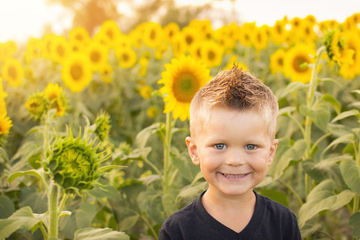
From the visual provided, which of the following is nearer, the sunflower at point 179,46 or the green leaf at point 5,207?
the green leaf at point 5,207

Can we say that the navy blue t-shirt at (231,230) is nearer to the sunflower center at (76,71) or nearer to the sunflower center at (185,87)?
the sunflower center at (185,87)

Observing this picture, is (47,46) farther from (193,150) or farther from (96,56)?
(193,150)

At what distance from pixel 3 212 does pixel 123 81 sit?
242cm

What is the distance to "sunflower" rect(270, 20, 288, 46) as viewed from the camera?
16.5ft

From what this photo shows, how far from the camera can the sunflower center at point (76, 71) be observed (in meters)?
3.69

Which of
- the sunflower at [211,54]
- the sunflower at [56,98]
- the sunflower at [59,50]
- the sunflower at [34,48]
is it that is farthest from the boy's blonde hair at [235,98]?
the sunflower at [34,48]

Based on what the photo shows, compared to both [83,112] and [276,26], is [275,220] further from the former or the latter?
[276,26]

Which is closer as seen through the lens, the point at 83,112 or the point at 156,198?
the point at 156,198

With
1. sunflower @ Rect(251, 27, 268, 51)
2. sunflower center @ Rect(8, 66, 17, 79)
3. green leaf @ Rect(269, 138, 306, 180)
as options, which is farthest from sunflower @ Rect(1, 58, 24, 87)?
sunflower @ Rect(251, 27, 268, 51)

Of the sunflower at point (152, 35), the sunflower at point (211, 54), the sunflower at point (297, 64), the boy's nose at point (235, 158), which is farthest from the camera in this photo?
the sunflower at point (152, 35)

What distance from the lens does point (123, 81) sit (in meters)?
4.27

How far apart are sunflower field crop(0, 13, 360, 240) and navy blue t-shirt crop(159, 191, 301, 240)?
0.78 feet

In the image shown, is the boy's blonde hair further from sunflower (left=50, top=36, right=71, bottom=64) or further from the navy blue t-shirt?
sunflower (left=50, top=36, right=71, bottom=64)

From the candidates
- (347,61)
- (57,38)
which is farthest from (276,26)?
(347,61)
